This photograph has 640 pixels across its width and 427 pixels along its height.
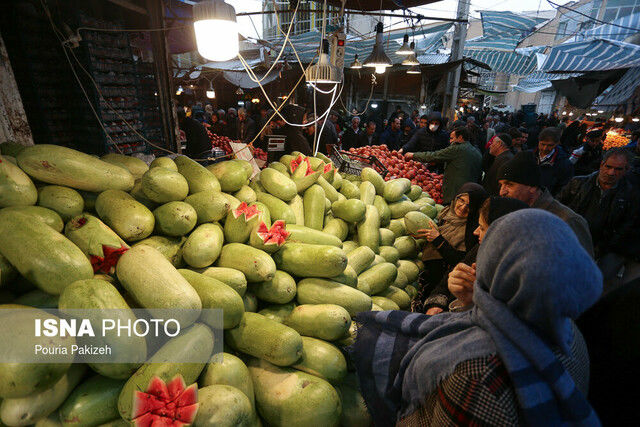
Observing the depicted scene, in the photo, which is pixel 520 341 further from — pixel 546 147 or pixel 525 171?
pixel 546 147

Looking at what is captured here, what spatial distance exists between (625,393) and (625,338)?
0.20 m

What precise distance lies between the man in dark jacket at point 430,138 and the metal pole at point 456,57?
6953 mm

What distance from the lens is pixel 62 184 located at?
1.66m

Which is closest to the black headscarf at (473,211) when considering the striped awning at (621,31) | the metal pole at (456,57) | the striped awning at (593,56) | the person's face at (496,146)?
the person's face at (496,146)

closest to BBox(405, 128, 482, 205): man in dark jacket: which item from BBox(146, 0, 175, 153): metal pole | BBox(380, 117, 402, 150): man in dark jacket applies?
BBox(380, 117, 402, 150): man in dark jacket

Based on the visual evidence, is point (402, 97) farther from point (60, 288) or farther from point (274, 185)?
point (60, 288)

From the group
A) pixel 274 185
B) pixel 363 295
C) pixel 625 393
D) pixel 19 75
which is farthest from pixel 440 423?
pixel 19 75

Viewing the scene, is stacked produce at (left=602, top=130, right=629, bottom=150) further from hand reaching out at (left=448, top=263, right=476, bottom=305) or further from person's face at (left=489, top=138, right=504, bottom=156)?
hand reaching out at (left=448, top=263, right=476, bottom=305)

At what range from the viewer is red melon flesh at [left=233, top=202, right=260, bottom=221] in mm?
1922

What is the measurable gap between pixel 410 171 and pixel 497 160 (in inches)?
51.2

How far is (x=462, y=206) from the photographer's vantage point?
9.09 feet

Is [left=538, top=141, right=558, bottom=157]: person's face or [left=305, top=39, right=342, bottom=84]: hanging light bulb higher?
[left=305, top=39, right=342, bottom=84]: hanging light bulb

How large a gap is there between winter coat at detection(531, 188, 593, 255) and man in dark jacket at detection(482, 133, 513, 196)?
174cm

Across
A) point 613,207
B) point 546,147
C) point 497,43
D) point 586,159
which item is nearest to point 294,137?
point 546,147
